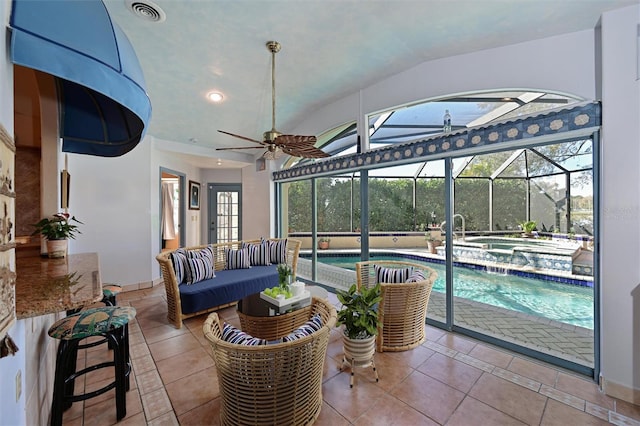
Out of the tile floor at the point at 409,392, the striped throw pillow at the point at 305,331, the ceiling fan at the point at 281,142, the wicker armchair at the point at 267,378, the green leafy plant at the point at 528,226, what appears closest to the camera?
the wicker armchair at the point at 267,378

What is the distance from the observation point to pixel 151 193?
15.5 feet

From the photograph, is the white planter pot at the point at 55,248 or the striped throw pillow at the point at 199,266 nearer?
the white planter pot at the point at 55,248

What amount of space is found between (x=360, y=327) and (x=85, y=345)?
1.91 metres

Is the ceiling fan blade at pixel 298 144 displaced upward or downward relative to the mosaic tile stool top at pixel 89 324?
upward

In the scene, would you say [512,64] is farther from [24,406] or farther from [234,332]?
[24,406]

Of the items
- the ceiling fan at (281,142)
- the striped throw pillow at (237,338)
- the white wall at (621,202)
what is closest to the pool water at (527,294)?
the white wall at (621,202)

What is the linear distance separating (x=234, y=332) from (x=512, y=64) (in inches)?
133

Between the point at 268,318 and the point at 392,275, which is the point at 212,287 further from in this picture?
the point at 392,275

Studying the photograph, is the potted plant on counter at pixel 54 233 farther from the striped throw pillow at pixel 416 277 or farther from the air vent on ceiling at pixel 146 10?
the striped throw pillow at pixel 416 277

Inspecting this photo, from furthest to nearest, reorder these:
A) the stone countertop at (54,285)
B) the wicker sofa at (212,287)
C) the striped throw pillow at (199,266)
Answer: the striped throw pillow at (199,266)
the wicker sofa at (212,287)
the stone countertop at (54,285)

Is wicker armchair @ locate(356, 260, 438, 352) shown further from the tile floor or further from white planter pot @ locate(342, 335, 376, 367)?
white planter pot @ locate(342, 335, 376, 367)

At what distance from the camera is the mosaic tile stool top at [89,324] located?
63.1 inches

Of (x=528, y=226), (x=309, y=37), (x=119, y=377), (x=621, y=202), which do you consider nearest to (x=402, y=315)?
(x=528, y=226)

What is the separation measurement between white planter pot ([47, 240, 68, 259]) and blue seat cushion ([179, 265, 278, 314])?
4.08ft
